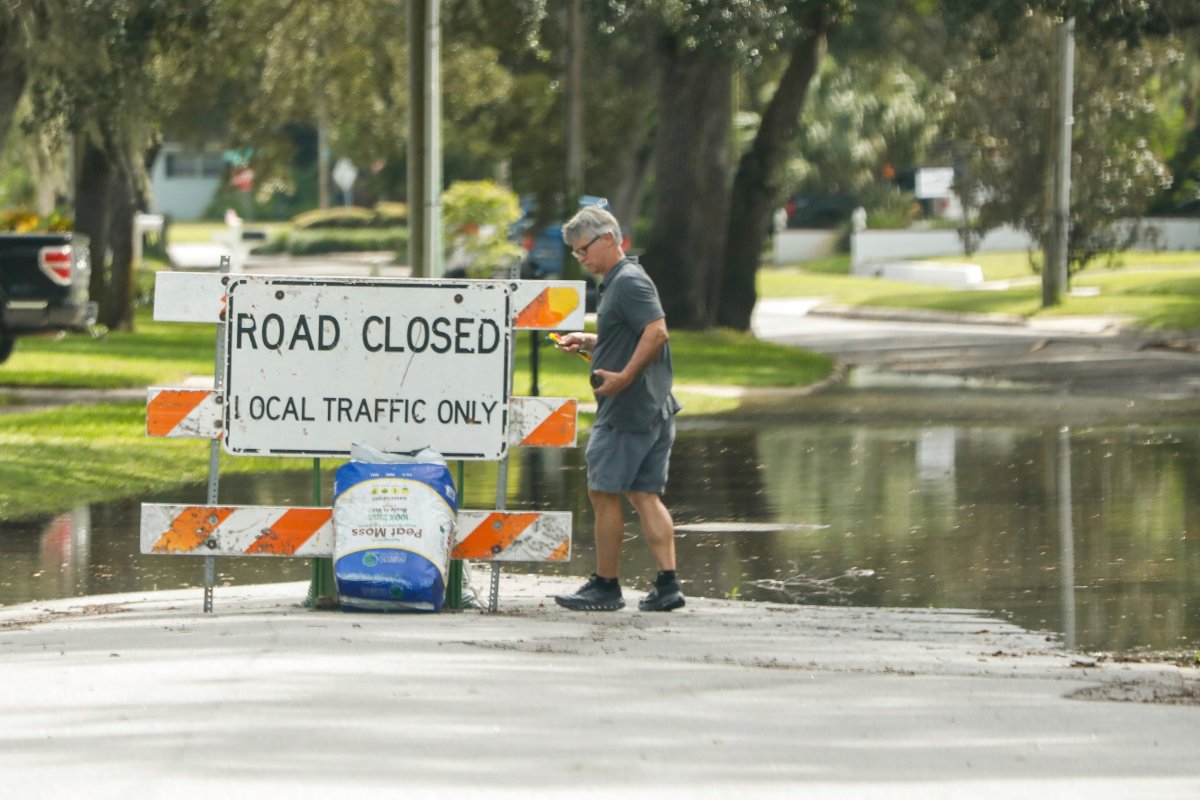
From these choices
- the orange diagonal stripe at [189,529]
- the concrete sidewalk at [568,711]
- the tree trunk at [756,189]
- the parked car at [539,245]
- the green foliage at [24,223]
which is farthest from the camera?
the parked car at [539,245]

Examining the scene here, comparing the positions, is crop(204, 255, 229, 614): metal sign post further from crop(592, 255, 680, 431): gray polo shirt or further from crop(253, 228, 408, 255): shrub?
crop(253, 228, 408, 255): shrub

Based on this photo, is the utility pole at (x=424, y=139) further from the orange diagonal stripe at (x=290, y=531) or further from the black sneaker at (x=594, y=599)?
the orange diagonal stripe at (x=290, y=531)

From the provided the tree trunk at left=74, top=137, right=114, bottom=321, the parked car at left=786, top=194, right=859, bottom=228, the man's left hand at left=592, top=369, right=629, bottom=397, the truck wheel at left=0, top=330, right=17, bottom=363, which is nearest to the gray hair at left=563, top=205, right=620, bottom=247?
the man's left hand at left=592, top=369, right=629, bottom=397

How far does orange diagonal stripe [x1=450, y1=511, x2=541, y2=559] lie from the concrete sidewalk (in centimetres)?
42

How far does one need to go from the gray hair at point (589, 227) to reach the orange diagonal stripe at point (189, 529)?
195 centimetres

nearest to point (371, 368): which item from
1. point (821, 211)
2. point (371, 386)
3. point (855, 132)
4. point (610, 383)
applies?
point (371, 386)

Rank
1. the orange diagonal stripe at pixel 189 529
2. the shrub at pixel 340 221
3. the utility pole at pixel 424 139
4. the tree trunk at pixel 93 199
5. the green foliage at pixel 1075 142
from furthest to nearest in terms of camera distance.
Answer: the shrub at pixel 340 221 < the green foliage at pixel 1075 142 < the tree trunk at pixel 93 199 < the utility pole at pixel 424 139 < the orange diagonal stripe at pixel 189 529

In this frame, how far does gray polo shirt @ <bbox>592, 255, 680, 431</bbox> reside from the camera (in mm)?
9508

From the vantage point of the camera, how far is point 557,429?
9523mm

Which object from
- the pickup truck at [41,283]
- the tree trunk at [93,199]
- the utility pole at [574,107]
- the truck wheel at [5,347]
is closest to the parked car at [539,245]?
the utility pole at [574,107]

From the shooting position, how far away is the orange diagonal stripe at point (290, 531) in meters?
9.38

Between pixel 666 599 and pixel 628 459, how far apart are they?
0.68m

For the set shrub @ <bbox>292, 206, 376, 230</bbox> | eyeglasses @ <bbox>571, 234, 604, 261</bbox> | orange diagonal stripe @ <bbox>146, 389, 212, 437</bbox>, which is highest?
eyeglasses @ <bbox>571, 234, 604, 261</bbox>

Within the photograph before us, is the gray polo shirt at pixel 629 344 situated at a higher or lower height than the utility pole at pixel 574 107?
lower
